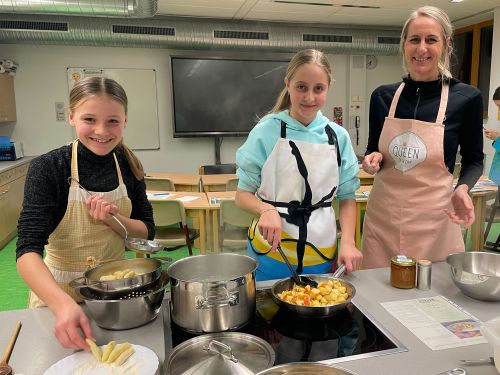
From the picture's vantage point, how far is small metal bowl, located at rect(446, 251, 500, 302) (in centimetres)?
120

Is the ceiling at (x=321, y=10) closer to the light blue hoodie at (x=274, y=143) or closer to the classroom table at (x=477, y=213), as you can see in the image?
the classroom table at (x=477, y=213)

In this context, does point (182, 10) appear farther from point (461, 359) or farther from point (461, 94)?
point (461, 359)

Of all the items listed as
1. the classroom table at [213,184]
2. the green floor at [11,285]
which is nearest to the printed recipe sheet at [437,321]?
the green floor at [11,285]

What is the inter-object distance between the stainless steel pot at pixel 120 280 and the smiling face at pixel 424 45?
4.14 feet

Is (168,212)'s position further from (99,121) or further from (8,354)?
(8,354)

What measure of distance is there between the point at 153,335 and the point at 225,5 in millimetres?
4909

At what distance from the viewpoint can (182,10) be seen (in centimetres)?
546

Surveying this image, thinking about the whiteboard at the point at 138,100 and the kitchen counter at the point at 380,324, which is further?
the whiteboard at the point at 138,100

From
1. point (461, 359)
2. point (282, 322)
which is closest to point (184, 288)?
point (282, 322)

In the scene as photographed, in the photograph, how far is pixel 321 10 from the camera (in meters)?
5.54

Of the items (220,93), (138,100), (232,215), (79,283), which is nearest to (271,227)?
(79,283)

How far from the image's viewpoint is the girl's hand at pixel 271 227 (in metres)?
1.33

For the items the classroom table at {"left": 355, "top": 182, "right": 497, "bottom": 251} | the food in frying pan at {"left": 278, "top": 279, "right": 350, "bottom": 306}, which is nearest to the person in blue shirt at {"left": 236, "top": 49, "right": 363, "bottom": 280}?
the food in frying pan at {"left": 278, "top": 279, "right": 350, "bottom": 306}

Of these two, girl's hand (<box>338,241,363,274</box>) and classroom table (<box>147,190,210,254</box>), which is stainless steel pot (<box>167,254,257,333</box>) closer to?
girl's hand (<box>338,241,363,274</box>)
